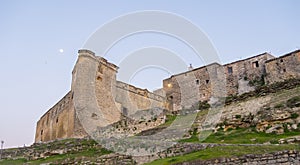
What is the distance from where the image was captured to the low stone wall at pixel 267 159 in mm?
12461

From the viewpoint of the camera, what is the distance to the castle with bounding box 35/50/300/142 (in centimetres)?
3884

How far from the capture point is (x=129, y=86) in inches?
1962

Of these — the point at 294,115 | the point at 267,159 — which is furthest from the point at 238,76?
the point at 267,159

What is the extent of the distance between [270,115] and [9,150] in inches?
845

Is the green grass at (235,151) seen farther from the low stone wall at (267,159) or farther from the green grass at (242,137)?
the green grass at (242,137)

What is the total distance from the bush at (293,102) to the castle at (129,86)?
16729 mm

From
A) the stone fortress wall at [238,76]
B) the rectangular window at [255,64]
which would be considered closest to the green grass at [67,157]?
the stone fortress wall at [238,76]

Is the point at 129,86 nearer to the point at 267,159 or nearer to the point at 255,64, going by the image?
the point at 255,64

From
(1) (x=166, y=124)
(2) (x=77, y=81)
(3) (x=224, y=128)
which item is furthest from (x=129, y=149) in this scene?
(2) (x=77, y=81)

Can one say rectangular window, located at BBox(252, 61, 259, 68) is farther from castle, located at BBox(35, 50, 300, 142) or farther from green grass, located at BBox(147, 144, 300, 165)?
green grass, located at BBox(147, 144, 300, 165)

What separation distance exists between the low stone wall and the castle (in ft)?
85.7

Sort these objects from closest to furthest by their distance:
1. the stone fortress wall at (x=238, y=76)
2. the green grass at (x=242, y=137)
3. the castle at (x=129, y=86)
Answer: the green grass at (x=242, y=137) → the stone fortress wall at (x=238, y=76) → the castle at (x=129, y=86)

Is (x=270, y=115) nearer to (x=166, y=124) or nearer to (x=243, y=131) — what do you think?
(x=243, y=131)

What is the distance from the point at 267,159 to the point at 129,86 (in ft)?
124
